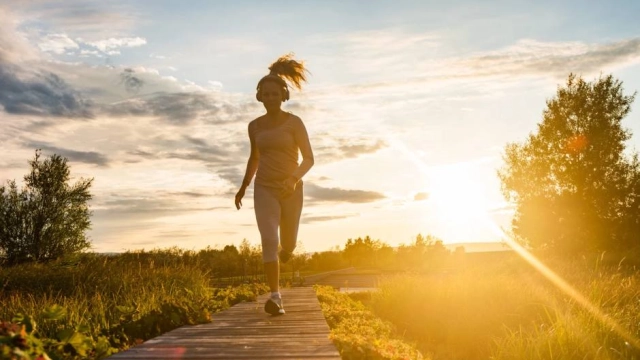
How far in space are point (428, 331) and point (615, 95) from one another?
24.6 metres

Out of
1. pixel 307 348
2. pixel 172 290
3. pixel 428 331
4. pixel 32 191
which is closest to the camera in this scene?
pixel 307 348

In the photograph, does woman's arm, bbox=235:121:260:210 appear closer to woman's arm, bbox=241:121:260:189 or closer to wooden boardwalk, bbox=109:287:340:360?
woman's arm, bbox=241:121:260:189

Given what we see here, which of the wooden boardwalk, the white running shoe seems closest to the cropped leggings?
the white running shoe

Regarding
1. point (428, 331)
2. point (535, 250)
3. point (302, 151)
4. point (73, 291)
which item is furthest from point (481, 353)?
point (535, 250)

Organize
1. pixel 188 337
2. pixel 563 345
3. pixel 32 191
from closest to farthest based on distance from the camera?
pixel 188 337
pixel 563 345
pixel 32 191

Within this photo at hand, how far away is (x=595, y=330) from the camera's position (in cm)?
721

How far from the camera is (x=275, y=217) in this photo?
6465 millimetres

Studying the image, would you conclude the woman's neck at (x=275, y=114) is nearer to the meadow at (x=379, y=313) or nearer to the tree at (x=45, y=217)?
the meadow at (x=379, y=313)

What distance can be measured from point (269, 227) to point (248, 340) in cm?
207

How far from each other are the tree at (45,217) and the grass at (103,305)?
1312 centimetres

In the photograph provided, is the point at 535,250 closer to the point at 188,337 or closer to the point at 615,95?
the point at 615,95

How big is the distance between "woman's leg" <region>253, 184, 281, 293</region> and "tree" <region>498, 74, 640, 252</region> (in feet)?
86.4

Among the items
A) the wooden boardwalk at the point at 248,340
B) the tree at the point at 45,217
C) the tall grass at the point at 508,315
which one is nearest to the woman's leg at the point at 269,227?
the wooden boardwalk at the point at 248,340

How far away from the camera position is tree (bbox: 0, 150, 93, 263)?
87.7 ft
